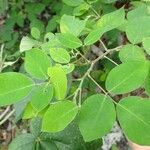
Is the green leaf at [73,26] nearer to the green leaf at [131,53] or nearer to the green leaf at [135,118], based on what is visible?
the green leaf at [131,53]

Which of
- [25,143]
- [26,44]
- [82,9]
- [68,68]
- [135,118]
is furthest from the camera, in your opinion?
[82,9]

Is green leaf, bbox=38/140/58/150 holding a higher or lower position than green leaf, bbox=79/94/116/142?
lower

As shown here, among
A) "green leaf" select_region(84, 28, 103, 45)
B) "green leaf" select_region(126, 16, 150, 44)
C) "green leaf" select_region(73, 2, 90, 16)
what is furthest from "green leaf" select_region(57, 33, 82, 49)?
"green leaf" select_region(73, 2, 90, 16)

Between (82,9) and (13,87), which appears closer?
(13,87)

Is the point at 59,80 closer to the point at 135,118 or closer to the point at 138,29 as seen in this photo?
the point at 135,118

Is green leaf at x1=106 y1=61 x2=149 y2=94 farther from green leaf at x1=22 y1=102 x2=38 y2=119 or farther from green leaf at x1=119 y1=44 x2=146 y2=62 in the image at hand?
green leaf at x1=22 y1=102 x2=38 y2=119

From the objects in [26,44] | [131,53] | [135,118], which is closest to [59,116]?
[135,118]

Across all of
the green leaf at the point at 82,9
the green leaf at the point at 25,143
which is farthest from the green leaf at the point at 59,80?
the green leaf at the point at 82,9
